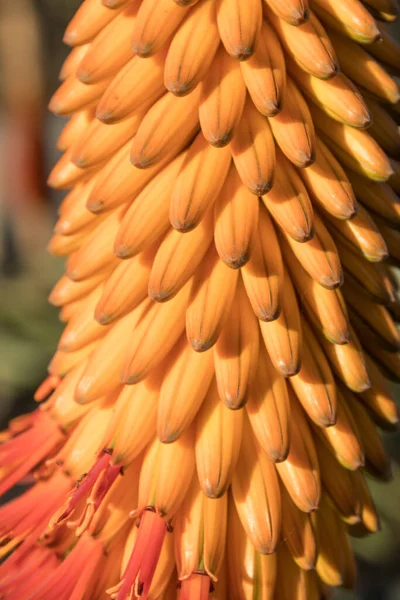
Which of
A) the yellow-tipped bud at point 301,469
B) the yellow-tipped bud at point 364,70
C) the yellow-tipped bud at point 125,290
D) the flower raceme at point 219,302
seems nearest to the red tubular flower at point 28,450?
the flower raceme at point 219,302

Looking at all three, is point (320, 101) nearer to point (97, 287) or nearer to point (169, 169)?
point (169, 169)

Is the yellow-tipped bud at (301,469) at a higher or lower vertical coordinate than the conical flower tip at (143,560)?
lower

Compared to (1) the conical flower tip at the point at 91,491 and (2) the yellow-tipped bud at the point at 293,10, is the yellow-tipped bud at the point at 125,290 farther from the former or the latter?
(2) the yellow-tipped bud at the point at 293,10

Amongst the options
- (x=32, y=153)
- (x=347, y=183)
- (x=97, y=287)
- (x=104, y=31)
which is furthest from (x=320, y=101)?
(x=32, y=153)

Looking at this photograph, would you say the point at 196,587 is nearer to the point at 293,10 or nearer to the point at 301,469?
the point at 301,469

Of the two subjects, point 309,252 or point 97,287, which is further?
point 97,287

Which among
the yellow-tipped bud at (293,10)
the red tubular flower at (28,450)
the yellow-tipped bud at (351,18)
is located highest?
the yellow-tipped bud at (293,10)

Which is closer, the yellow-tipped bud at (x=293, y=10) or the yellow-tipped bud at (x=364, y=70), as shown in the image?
the yellow-tipped bud at (x=293, y=10)

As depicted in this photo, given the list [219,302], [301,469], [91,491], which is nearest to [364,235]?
[219,302]

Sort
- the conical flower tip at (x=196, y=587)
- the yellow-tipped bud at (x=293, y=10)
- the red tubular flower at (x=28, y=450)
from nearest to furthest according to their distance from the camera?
the yellow-tipped bud at (x=293, y=10), the conical flower tip at (x=196, y=587), the red tubular flower at (x=28, y=450)

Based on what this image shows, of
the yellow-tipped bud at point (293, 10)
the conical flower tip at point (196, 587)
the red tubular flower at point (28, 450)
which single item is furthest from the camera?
the red tubular flower at point (28, 450)
